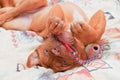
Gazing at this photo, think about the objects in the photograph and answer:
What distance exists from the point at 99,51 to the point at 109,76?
0.39ft

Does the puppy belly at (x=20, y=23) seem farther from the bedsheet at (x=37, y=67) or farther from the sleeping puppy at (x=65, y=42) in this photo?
the sleeping puppy at (x=65, y=42)

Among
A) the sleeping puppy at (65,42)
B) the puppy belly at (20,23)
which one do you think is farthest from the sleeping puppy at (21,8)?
the sleeping puppy at (65,42)

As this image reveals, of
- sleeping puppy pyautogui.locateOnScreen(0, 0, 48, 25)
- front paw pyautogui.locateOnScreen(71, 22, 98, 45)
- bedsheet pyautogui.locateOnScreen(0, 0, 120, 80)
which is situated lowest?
bedsheet pyautogui.locateOnScreen(0, 0, 120, 80)

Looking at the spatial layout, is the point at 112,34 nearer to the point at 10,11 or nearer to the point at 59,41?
the point at 59,41

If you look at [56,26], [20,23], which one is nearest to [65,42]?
[56,26]

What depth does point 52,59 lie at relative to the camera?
962 mm

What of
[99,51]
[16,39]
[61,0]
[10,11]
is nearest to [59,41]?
[99,51]

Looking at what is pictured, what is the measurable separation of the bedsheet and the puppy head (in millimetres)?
28

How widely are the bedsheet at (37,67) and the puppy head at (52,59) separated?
0.09ft

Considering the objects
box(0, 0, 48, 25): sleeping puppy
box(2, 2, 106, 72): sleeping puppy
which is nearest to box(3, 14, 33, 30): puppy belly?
box(0, 0, 48, 25): sleeping puppy

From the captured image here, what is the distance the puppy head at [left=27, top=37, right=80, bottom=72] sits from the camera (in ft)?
3.12

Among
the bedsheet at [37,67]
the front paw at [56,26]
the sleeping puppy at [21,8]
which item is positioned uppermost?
the sleeping puppy at [21,8]

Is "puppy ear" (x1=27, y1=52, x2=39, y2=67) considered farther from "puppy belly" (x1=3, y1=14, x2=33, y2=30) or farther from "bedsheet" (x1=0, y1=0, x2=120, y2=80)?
"puppy belly" (x1=3, y1=14, x2=33, y2=30)

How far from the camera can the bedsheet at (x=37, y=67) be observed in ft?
2.93
